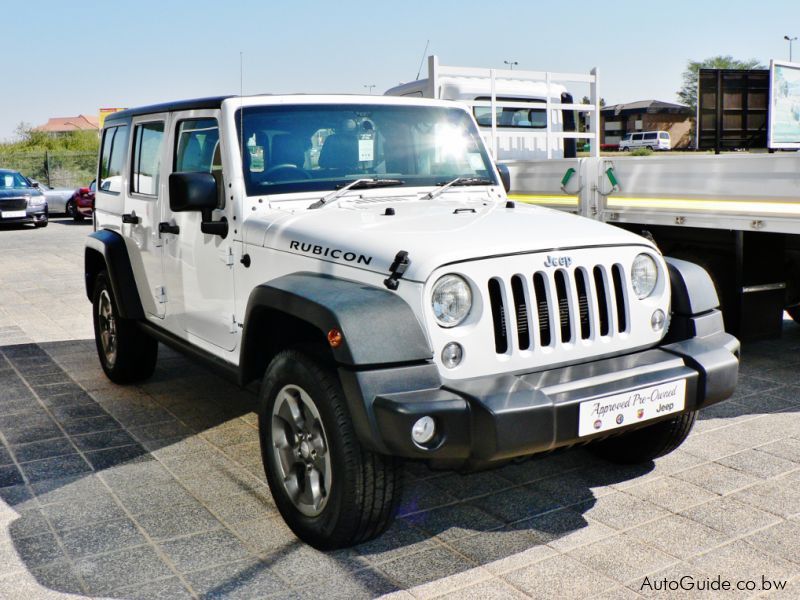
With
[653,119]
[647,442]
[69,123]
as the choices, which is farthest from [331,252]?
[69,123]

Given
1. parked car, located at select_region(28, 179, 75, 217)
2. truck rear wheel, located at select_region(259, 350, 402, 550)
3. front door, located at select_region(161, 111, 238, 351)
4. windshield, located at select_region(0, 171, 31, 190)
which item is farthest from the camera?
parked car, located at select_region(28, 179, 75, 217)

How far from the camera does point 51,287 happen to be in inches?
463

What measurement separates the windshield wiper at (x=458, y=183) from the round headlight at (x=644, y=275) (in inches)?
47.9

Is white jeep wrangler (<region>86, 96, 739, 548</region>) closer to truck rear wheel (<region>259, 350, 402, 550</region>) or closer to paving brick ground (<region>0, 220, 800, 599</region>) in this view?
truck rear wheel (<region>259, 350, 402, 550</region>)

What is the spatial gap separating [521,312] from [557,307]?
0.49ft

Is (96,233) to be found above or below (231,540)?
above

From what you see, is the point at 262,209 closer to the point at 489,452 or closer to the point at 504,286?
the point at 504,286

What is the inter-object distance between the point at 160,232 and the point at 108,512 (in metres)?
1.78

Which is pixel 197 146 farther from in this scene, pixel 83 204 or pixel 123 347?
pixel 83 204

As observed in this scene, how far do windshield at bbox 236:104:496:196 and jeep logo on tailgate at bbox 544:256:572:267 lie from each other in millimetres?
1331

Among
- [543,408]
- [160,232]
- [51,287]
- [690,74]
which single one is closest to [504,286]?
[543,408]

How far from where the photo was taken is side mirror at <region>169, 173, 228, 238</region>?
4258 millimetres

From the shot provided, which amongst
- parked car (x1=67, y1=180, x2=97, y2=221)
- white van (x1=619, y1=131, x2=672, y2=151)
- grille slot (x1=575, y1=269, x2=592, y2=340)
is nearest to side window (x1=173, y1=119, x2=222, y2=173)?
grille slot (x1=575, y1=269, x2=592, y2=340)

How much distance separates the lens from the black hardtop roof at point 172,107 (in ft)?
15.1
